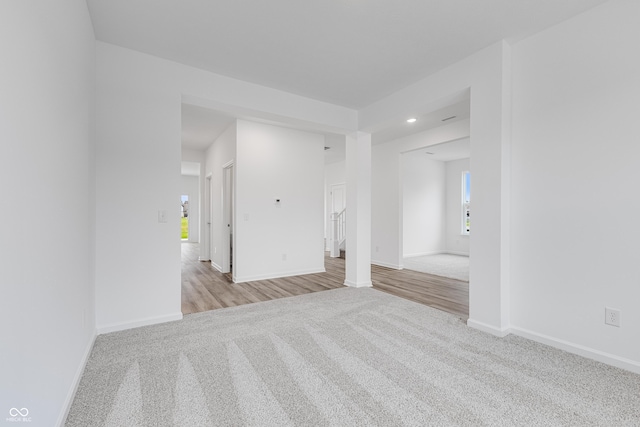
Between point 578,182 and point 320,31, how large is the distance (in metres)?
2.49

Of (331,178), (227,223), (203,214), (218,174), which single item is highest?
(331,178)

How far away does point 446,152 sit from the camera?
7.36m

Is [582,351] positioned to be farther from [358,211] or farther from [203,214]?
[203,214]

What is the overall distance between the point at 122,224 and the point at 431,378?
2932 millimetres

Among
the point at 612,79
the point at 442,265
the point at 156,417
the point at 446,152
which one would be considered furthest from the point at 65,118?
the point at 446,152

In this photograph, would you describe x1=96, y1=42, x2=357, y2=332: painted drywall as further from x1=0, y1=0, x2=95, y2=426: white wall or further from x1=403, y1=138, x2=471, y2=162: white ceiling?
x1=403, y1=138, x2=471, y2=162: white ceiling

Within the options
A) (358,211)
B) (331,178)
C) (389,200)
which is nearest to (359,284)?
(358,211)

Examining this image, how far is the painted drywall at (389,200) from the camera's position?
5.94 m

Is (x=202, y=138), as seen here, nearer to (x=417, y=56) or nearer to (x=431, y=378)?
(x=417, y=56)

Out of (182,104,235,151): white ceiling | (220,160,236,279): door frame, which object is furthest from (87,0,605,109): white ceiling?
(220,160,236,279): door frame

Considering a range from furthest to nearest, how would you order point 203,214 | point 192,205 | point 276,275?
point 192,205 < point 203,214 < point 276,275

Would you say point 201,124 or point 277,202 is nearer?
point 201,124

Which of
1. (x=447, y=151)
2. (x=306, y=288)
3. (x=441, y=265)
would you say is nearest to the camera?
(x=306, y=288)

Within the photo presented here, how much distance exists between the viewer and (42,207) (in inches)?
52.1
